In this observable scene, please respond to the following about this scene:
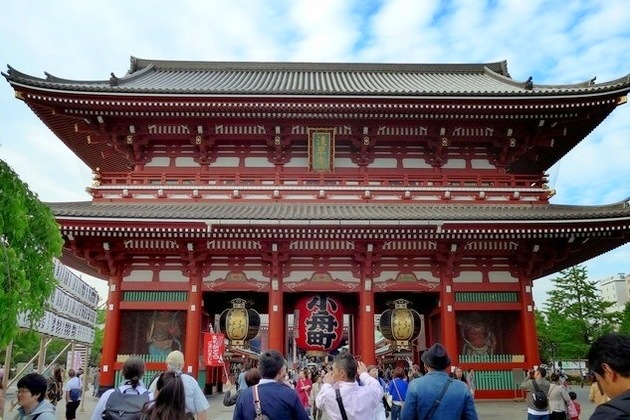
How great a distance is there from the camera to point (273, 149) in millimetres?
17078

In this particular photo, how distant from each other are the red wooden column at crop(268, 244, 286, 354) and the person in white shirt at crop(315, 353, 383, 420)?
32.9ft

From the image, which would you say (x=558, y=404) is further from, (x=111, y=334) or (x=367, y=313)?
(x=111, y=334)

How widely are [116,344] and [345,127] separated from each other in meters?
10.1

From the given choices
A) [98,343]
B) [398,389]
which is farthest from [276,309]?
[98,343]

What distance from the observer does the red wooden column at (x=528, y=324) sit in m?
14.7

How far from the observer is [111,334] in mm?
14703

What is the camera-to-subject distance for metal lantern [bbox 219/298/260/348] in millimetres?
15078

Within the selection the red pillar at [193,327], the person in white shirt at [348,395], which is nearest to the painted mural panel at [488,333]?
the red pillar at [193,327]

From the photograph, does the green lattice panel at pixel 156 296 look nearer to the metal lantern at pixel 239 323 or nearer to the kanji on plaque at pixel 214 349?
the metal lantern at pixel 239 323

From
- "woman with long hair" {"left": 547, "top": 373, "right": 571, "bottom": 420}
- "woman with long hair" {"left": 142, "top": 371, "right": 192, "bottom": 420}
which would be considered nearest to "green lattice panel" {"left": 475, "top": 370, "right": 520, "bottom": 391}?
"woman with long hair" {"left": 547, "top": 373, "right": 571, "bottom": 420}

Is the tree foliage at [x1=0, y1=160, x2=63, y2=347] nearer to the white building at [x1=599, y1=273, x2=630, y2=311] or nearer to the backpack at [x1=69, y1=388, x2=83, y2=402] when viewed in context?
the backpack at [x1=69, y1=388, x2=83, y2=402]

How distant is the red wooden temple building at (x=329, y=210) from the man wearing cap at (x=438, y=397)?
9.21m

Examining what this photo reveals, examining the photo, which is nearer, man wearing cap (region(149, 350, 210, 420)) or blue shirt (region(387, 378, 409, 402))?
man wearing cap (region(149, 350, 210, 420))

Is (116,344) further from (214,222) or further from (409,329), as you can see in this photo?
(409,329)
